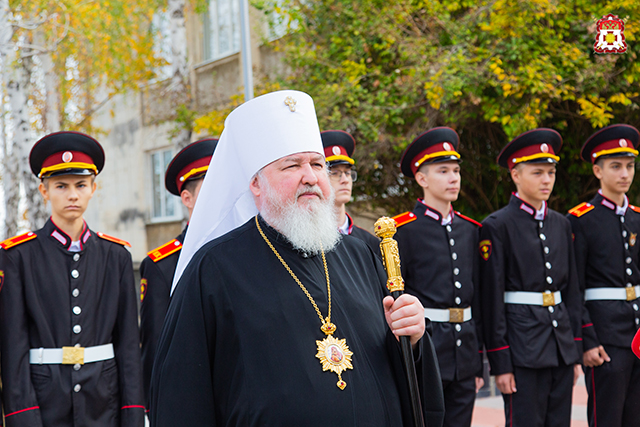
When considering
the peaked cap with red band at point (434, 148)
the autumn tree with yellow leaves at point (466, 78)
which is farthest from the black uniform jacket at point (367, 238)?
the autumn tree with yellow leaves at point (466, 78)

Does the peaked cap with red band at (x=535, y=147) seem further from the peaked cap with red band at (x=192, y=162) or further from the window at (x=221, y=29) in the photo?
the window at (x=221, y=29)

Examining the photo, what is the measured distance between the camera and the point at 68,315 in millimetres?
4109

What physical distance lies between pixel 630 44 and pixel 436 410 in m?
6.94

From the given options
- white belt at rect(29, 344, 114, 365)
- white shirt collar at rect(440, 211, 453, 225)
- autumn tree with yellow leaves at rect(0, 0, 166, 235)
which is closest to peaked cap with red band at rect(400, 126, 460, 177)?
white shirt collar at rect(440, 211, 453, 225)

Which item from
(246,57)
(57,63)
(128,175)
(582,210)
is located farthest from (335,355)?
(128,175)

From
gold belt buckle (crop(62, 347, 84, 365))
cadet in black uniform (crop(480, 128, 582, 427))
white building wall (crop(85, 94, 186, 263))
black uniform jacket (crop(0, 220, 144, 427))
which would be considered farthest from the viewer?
white building wall (crop(85, 94, 186, 263))

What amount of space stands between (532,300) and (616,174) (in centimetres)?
149

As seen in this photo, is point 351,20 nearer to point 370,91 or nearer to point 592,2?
point 370,91

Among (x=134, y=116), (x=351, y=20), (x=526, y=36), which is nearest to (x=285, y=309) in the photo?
(x=526, y=36)

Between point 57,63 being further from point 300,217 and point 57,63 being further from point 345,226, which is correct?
point 300,217

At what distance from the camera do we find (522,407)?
4.93 metres

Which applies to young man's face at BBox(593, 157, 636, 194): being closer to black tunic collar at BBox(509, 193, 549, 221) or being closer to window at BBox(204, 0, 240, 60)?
black tunic collar at BBox(509, 193, 549, 221)

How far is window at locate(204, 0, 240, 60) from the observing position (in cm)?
1714

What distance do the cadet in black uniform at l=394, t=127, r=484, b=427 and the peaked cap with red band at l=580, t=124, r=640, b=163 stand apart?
1.41 metres
